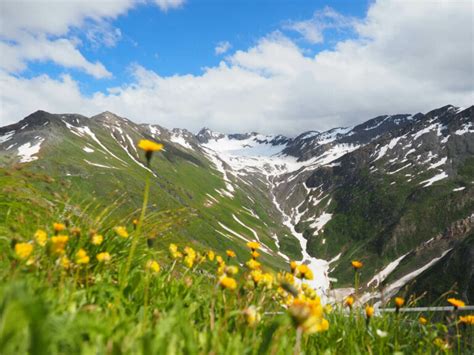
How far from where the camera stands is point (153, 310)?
3.99m

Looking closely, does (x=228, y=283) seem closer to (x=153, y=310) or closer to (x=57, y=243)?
(x=153, y=310)

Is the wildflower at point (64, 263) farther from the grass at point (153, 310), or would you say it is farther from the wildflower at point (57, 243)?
the wildflower at point (57, 243)

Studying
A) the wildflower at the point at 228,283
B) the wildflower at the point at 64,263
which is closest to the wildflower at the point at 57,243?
the wildflower at the point at 64,263

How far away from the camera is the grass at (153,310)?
2.28m

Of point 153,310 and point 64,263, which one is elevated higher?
point 64,263

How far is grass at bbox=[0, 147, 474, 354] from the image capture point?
228 centimetres

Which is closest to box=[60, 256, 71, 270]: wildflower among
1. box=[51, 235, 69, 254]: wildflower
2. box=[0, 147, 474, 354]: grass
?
box=[0, 147, 474, 354]: grass

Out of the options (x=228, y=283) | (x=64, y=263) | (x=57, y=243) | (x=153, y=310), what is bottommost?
(x=153, y=310)

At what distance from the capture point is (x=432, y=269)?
12794 cm

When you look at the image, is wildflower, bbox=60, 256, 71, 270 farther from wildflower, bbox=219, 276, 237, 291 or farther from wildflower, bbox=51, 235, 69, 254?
wildflower, bbox=219, 276, 237, 291

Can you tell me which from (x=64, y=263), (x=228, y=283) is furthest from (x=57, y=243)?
(x=228, y=283)

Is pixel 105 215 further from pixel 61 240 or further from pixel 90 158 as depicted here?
pixel 90 158

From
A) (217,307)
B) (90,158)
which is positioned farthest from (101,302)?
(90,158)

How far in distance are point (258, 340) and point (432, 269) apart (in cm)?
14215
